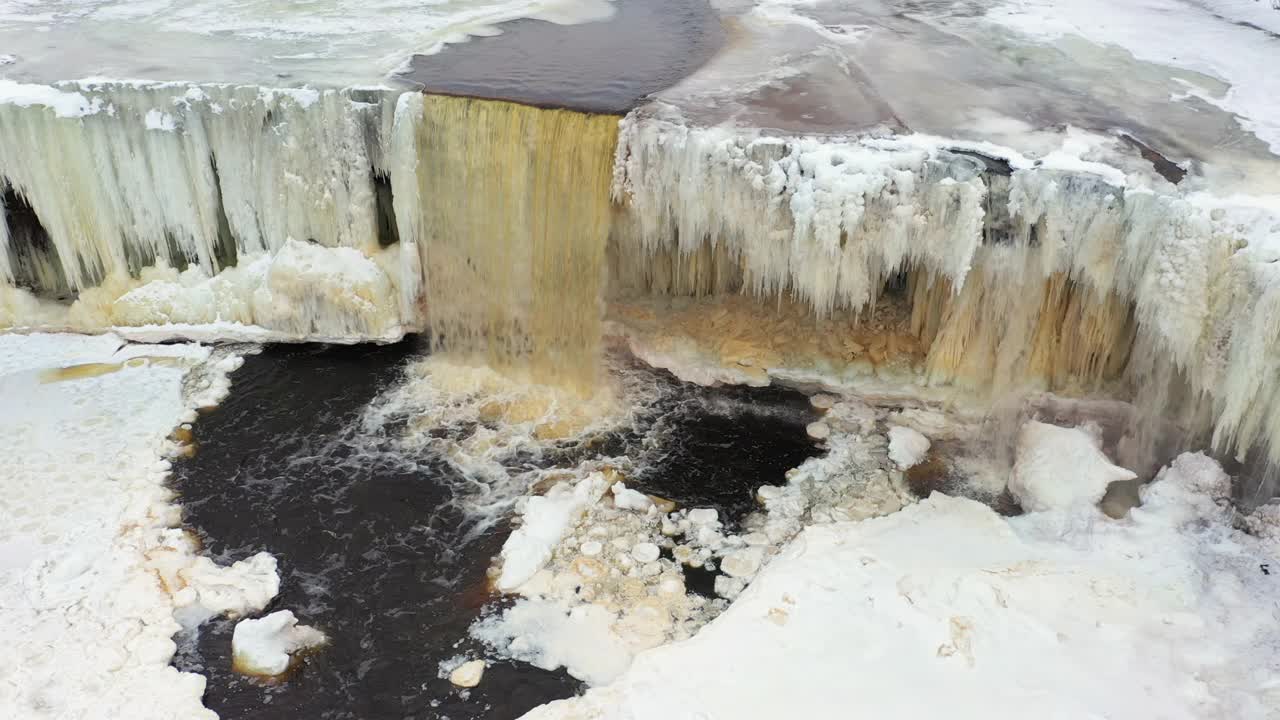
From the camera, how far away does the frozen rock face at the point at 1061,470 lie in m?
5.63

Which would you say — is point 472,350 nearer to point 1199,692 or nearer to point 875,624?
point 875,624

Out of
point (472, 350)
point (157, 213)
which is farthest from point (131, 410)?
point (472, 350)

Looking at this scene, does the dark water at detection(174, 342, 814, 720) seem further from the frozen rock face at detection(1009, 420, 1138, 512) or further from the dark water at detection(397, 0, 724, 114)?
the dark water at detection(397, 0, 724, 114)

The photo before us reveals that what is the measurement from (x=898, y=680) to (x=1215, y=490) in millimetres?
2411

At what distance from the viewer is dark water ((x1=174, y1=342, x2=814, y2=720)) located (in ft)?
15.8

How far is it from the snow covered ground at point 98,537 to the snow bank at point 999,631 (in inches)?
81.3

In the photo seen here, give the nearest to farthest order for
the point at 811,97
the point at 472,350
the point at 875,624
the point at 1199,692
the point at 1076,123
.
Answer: the point at 1199,692, the point at 875,624, the point at 1076,123, the point at 811,97, the point at 472,350

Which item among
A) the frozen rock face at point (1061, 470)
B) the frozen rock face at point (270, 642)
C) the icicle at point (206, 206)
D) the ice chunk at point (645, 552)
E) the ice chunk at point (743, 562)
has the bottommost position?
the frozen rock face at point (270, 642)

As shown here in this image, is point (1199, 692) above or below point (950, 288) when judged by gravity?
below

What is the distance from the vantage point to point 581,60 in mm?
7613

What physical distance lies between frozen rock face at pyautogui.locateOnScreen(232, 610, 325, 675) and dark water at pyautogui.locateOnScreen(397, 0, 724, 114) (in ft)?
12.5

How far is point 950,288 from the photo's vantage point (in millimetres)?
6477

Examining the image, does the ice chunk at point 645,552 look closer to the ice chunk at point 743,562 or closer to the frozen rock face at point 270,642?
the ice chunk at point 743,562

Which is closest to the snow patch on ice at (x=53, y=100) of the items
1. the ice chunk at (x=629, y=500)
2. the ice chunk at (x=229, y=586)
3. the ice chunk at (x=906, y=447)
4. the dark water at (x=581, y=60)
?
the dark water at (x=581, y=60)
